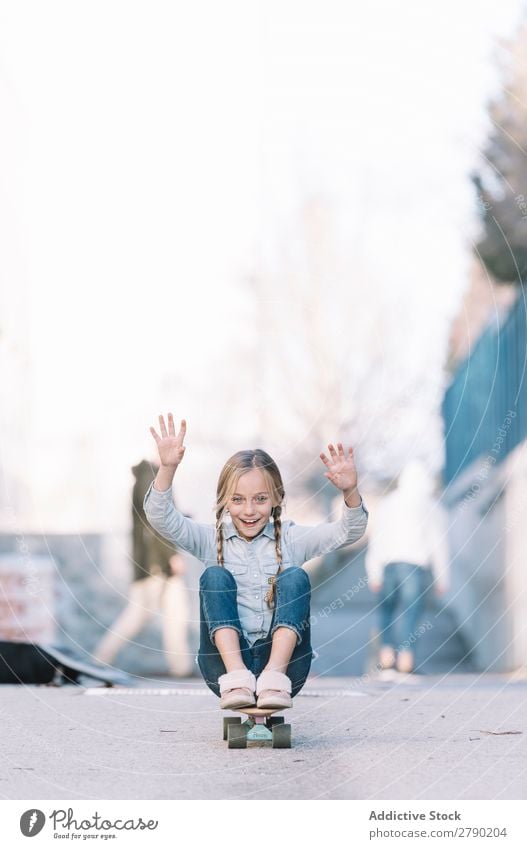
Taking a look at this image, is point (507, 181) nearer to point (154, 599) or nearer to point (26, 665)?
point (154, 599)

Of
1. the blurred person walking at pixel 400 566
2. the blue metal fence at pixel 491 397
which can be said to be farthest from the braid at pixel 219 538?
the blue metal fence at pixel 491 397

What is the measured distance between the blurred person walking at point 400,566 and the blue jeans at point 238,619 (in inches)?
154

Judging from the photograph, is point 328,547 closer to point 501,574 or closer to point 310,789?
point 310,789

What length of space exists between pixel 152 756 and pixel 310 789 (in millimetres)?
623

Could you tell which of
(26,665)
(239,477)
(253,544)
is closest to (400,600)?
(26,665)

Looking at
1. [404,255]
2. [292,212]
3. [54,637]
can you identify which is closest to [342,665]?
[54,637]

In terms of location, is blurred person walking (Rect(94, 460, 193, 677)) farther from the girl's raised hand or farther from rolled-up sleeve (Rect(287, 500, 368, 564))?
the girl's raised hand

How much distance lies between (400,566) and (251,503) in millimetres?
4035

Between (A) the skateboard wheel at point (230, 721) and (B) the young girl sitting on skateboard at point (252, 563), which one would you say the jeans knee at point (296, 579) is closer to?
(B) the young girl sitting on skateboard at point (252, 563)

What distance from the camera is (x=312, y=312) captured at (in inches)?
362

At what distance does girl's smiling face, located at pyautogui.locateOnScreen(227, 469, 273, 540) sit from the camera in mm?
3836

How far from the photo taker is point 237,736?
3.59 metres

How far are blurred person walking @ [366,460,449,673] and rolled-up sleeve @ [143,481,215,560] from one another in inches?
152

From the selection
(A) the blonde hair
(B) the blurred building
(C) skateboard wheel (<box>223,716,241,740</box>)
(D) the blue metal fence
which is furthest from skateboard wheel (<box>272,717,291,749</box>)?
(D) the blue metal fence
